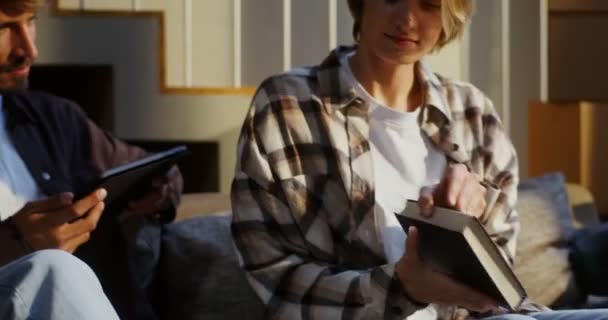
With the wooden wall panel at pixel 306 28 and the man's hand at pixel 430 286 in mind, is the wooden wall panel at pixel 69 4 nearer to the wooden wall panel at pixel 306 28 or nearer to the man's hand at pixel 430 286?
the wooden wall panel at pixel 306 28

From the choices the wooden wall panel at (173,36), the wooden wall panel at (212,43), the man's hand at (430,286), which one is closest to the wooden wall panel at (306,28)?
the wooden wall panel at (212,43)

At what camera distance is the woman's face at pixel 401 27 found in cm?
194

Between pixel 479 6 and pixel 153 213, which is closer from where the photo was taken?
pixel 153 213

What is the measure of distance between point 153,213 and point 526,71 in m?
1.14

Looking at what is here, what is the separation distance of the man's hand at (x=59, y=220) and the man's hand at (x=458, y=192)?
0.50m

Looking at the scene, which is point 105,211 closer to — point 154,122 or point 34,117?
point 34,117


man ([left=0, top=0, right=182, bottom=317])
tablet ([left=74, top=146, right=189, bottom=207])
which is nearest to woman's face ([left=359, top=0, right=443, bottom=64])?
tablet ([left=74, top=146, right=189, bottom=207])

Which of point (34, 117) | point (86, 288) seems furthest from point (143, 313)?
point (86, 288)

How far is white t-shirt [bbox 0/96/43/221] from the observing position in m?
1.99

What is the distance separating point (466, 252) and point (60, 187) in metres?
0.80

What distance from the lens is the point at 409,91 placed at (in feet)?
6.75

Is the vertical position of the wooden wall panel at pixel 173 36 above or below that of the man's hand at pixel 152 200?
above

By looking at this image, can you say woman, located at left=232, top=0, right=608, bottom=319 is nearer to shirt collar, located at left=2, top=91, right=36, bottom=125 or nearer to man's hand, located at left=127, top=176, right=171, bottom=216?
man's hand, located at left=127, top=176, right=171, bottom=216

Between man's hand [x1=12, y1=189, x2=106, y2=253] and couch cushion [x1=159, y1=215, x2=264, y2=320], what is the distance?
384 millimetres
